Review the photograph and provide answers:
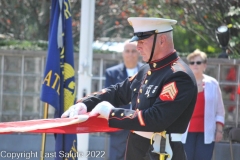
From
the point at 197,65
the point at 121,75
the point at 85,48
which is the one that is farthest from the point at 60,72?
the point at 197,65

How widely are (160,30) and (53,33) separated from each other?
2.19 m

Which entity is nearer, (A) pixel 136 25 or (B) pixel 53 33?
(A) pixel 136 25

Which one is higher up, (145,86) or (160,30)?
(160,30)

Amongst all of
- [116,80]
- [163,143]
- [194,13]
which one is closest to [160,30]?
[163,143]

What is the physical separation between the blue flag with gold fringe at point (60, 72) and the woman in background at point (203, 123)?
4.42 ft

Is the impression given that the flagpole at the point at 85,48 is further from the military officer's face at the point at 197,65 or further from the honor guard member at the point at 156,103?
the honor guard member at the point at 156,103

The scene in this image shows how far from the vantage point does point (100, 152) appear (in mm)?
7566

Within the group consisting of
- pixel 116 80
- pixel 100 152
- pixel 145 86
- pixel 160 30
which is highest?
pixel 160 30

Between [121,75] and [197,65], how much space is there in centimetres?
98

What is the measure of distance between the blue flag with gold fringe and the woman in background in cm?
135

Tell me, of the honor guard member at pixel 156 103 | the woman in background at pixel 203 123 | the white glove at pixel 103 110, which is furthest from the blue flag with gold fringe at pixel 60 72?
the white glove at pixel 103 110

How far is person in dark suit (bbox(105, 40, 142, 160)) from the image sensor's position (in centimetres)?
703

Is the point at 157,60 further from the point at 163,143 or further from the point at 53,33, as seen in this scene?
the point at 53,33

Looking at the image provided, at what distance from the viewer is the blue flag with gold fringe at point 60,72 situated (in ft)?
19.9
